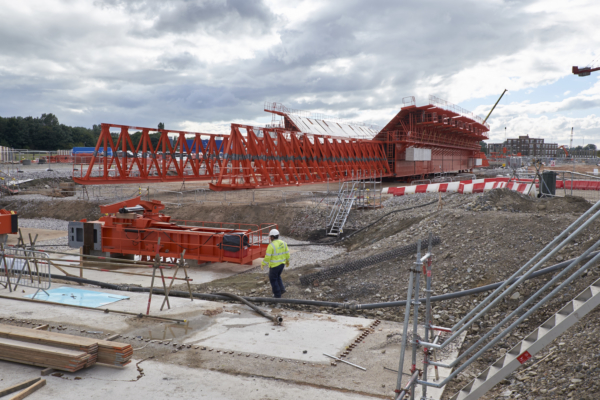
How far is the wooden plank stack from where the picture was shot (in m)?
5.66

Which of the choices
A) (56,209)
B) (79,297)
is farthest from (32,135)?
(79,297)

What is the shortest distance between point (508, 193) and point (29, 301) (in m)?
Answer: 15.1

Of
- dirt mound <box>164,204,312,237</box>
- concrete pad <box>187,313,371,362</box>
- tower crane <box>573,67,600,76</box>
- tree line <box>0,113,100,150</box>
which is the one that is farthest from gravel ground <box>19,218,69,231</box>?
tree line <box>0,113,100,150</box>

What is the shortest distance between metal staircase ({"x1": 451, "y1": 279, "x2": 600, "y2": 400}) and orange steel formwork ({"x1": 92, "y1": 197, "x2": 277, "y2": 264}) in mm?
9214

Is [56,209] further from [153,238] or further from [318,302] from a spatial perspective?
[318,302]

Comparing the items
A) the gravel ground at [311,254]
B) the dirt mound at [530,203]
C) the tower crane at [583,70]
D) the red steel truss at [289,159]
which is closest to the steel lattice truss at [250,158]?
the red steel truss at [289,159]

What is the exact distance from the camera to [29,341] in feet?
20.1

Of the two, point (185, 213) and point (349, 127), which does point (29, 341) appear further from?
point (349, 127)

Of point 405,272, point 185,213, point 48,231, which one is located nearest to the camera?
point 405,272

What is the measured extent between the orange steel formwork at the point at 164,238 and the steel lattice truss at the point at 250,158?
8.24 metres

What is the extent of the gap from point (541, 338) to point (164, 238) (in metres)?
11.9

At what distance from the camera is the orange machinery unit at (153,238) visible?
13.1 meters

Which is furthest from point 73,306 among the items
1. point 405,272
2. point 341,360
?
point 405,272

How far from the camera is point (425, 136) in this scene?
39250 mm
